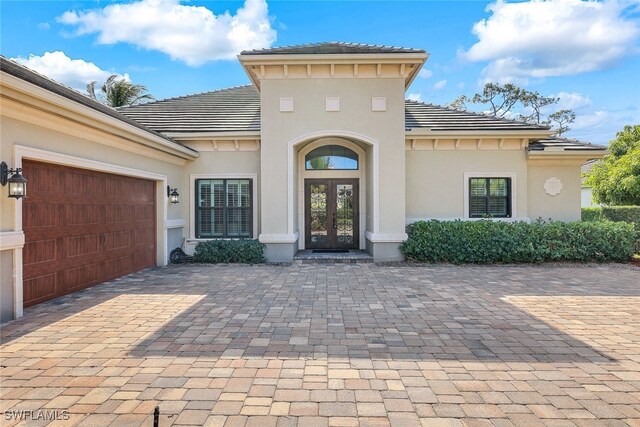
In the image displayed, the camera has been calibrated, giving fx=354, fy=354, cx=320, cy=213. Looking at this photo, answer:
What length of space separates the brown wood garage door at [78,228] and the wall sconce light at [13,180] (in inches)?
18.8

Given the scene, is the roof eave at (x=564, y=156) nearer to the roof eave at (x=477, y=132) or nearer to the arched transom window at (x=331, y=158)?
the roof eave at (x=477, y=132)

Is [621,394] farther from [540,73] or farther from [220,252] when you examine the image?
[540,73]

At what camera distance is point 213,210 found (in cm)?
1095

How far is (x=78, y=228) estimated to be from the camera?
6.54 metres

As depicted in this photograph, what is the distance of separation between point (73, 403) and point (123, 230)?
18.9ft

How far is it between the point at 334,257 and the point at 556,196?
24.1ft

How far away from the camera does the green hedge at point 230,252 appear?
9.76 m

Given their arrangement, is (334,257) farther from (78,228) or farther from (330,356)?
(330,356)

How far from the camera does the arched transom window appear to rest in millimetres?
11508

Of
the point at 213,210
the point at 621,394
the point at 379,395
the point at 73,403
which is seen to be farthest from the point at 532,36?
the point at 73,403

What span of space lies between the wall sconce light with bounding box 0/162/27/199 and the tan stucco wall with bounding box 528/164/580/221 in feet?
40.8

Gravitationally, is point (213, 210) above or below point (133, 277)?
above

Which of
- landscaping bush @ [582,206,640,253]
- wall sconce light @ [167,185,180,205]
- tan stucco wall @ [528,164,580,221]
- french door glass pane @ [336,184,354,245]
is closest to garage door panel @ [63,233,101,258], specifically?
wall sconce light @ [167,185,180,205]

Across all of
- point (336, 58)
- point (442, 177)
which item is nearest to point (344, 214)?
point (442, 177)
